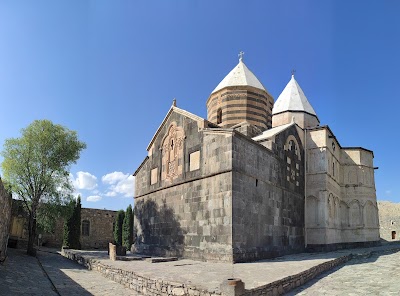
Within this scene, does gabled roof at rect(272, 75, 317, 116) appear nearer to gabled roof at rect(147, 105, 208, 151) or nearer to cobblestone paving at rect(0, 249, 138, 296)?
gabled roof at rect(147, 105, 208, 151)

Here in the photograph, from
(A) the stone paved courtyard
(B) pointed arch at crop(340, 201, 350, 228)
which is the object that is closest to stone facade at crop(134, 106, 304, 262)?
(A) the stone paved courtyard

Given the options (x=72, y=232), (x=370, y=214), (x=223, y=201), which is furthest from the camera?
(x=72, y=232)

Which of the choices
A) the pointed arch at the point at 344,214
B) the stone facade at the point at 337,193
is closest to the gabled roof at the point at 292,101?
the stone facade at the point at 337,193

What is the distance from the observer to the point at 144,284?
32.5ft

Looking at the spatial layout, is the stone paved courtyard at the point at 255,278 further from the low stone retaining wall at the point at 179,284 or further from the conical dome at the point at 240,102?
the conical dome at the point at 240,102

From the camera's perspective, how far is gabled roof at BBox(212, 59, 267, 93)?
21281 millimetres

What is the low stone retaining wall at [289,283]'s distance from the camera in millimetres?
7941

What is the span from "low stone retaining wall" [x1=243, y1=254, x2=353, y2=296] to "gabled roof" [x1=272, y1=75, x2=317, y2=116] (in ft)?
42.3

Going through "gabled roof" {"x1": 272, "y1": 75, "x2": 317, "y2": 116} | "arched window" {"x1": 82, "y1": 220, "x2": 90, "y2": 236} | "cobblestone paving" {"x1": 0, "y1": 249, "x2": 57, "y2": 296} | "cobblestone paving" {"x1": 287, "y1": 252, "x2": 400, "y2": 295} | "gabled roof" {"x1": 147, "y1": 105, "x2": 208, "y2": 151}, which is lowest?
"cobblestone paving" {"x1": 0, "y1": 249, "x2": 57, "y2": 296}

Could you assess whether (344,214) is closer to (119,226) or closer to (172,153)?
(172,153)

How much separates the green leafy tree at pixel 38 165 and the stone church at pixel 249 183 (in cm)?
A: 463

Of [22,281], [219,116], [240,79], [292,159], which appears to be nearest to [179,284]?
[22,281]

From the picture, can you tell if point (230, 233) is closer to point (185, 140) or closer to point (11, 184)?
point (185, 140)

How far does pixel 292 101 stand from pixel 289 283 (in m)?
16.3
